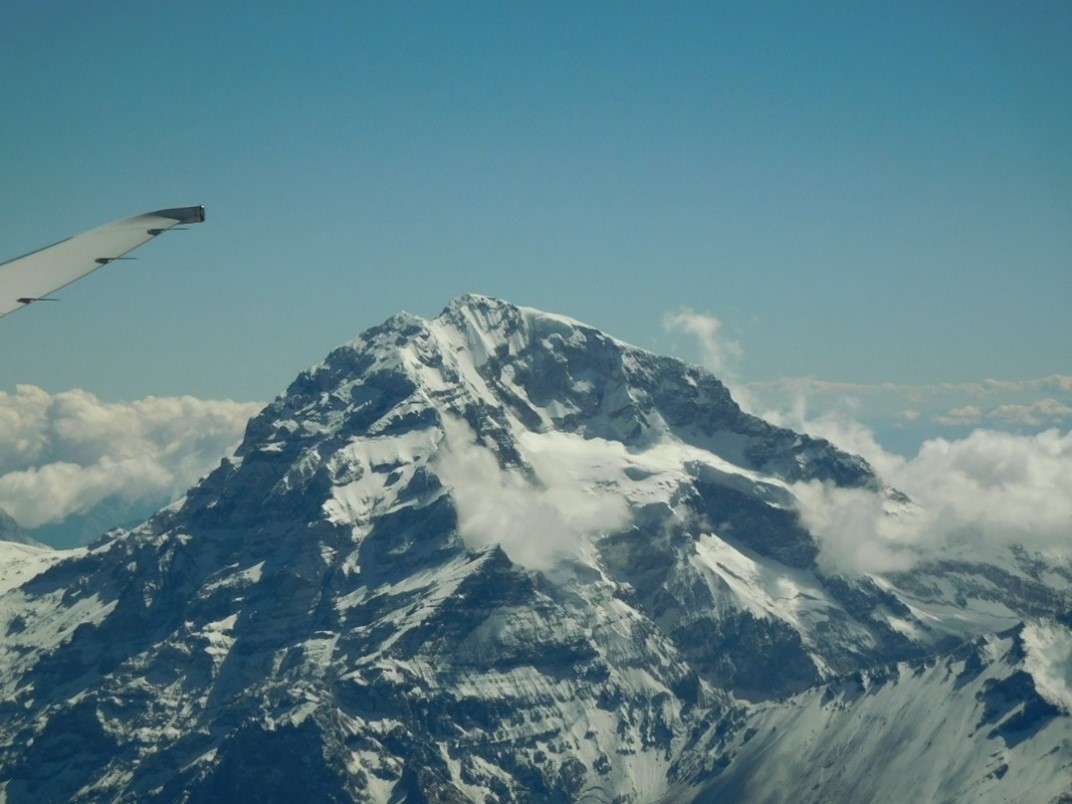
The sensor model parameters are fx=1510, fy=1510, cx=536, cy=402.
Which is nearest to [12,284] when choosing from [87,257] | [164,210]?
[87,257]

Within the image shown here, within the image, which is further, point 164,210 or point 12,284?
point 164,210

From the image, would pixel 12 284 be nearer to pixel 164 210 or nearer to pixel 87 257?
pixel 87 257
